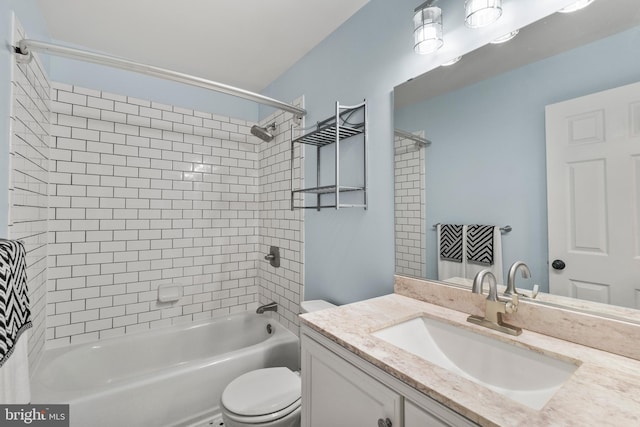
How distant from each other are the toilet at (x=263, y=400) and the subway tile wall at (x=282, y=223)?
54 cm

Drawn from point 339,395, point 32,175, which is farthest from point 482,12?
point 32,175

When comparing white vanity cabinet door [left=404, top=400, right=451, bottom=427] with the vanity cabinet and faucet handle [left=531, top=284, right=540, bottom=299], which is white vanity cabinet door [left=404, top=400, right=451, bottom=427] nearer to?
the vanity cabinet

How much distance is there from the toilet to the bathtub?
0.28 m

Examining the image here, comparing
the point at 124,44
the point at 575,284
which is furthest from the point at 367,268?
the point at 124,44

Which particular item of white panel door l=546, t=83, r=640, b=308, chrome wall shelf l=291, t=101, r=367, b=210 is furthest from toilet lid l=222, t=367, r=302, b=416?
white panel door l=546, t=83, r=640, b=308

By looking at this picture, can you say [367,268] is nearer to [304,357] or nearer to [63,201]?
[304,357]

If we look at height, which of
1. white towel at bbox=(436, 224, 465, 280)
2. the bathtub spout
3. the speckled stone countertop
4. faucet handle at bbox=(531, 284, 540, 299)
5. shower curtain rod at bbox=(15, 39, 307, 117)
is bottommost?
the bathtub spout

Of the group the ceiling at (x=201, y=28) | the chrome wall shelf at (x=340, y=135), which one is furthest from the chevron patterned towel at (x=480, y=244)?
the ceiling at (x=201, y=28)

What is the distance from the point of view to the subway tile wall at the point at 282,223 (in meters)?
2.05

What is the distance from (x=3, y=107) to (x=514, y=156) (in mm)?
2046

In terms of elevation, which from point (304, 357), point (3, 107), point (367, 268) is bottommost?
point (304, 357)

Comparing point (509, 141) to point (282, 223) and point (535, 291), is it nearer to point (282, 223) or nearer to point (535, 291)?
point (535, 291)

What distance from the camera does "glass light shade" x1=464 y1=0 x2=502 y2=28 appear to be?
95cm

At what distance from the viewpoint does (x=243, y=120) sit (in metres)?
2.59
